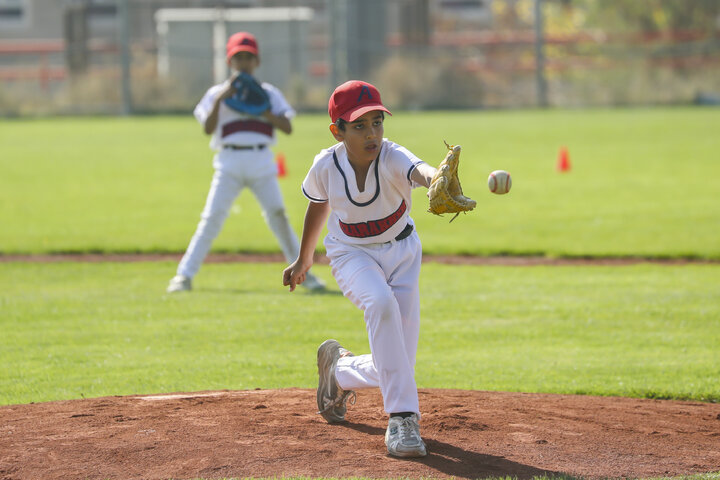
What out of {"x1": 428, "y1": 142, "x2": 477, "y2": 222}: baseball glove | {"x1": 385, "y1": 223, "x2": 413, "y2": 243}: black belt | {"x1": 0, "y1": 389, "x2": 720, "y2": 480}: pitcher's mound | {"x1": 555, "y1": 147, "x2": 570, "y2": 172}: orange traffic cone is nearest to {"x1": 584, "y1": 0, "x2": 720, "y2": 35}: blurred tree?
{"x1": 555, "y1": 147, "x2": 570, "y2": 172}: orange traffic cone

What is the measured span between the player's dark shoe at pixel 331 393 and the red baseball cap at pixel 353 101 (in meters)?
1.39

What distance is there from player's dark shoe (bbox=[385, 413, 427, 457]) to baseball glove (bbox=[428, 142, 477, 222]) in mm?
1058

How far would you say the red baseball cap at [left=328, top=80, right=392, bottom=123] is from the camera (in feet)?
15.9

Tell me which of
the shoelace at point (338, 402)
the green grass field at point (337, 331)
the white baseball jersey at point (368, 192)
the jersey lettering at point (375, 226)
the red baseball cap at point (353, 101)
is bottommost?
the green grass field at point (337, 331)

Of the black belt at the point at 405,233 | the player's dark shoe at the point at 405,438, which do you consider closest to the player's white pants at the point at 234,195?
the black belt at the point at 405,233

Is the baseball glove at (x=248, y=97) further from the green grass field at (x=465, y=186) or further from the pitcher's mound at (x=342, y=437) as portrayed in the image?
the pitcher's mound at (x=342, y=437)

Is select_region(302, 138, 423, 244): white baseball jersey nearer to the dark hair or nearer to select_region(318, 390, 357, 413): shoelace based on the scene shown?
the dark hair

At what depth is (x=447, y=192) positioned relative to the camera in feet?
14.6

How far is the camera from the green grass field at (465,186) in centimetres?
1262

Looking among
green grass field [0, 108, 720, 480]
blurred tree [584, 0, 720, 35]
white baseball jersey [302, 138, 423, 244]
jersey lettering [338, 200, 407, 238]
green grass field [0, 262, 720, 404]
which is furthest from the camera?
blurred tree [584, 0, 720, 35]

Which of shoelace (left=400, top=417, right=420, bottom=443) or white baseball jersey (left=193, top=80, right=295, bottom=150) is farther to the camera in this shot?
white baseball jersey (left=193, top=80, right=295, bottom=150)

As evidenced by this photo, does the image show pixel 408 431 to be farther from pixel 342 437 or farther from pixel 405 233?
pixel 405 233

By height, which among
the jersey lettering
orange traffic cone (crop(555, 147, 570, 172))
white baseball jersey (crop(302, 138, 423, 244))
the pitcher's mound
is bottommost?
the pitcher's mound

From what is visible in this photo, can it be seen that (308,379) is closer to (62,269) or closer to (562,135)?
(62,269)
